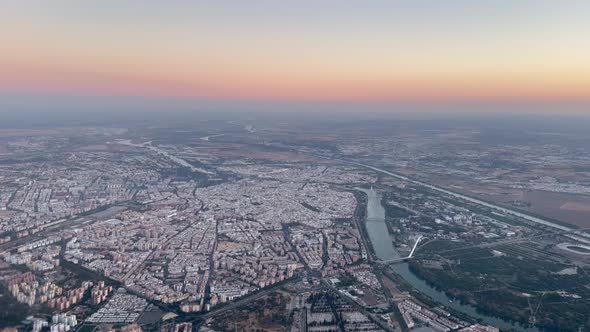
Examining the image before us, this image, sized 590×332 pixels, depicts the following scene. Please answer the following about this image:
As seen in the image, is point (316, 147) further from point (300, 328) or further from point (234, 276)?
point (300, 328)

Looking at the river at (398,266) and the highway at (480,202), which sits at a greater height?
the highway at (480,202)

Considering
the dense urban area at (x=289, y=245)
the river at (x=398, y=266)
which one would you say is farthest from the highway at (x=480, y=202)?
the river at (x=398, y=266)

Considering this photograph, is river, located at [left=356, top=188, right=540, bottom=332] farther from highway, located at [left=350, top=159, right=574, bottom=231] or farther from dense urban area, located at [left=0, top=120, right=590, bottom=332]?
highway, located at [left=350, top=159, right=574, bottom=231]

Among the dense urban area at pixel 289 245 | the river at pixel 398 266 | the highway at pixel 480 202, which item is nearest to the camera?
the dense urban area at pixel 289 245

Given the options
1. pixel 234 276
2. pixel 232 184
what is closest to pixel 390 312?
pixel 234 276

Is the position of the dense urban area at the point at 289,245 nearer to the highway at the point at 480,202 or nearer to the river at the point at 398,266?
the river at the point at 398,266

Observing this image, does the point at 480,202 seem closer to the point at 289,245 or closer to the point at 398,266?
the point at 398,266

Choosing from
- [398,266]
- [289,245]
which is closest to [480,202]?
[398,266]
